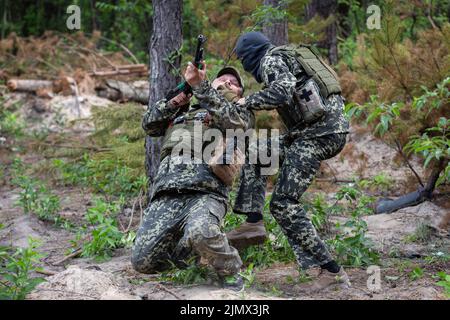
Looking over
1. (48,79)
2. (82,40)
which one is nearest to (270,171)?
(48,79)

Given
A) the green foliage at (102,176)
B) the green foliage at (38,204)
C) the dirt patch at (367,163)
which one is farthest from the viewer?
the dirt patch at (367,163)

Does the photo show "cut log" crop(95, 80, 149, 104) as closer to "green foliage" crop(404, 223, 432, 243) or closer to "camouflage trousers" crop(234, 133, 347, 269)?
"green foliage" crop(404, 223, 432, 243)

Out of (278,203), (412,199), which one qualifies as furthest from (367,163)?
(278,203)

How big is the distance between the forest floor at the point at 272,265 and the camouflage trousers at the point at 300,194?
9.6 inches

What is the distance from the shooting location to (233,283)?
422 centimetres

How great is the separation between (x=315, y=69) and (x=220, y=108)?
832mm

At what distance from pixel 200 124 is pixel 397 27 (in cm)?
333

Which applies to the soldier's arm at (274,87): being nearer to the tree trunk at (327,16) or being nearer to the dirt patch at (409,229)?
the dirt patch at (409,229)

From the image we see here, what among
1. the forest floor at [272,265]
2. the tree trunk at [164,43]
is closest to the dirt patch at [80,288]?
the forest floor at [272,265]

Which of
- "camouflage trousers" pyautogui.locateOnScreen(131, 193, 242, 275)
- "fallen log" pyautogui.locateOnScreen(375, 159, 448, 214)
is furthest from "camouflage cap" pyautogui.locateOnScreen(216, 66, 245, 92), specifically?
"fallen log" pyautogui.locateOnScreen(375, 159, 448, 214)

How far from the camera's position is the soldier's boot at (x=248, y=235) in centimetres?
504

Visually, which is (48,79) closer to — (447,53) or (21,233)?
(21,233)

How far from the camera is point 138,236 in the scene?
461 centimetres

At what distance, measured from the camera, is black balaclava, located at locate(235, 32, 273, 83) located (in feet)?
15.6
